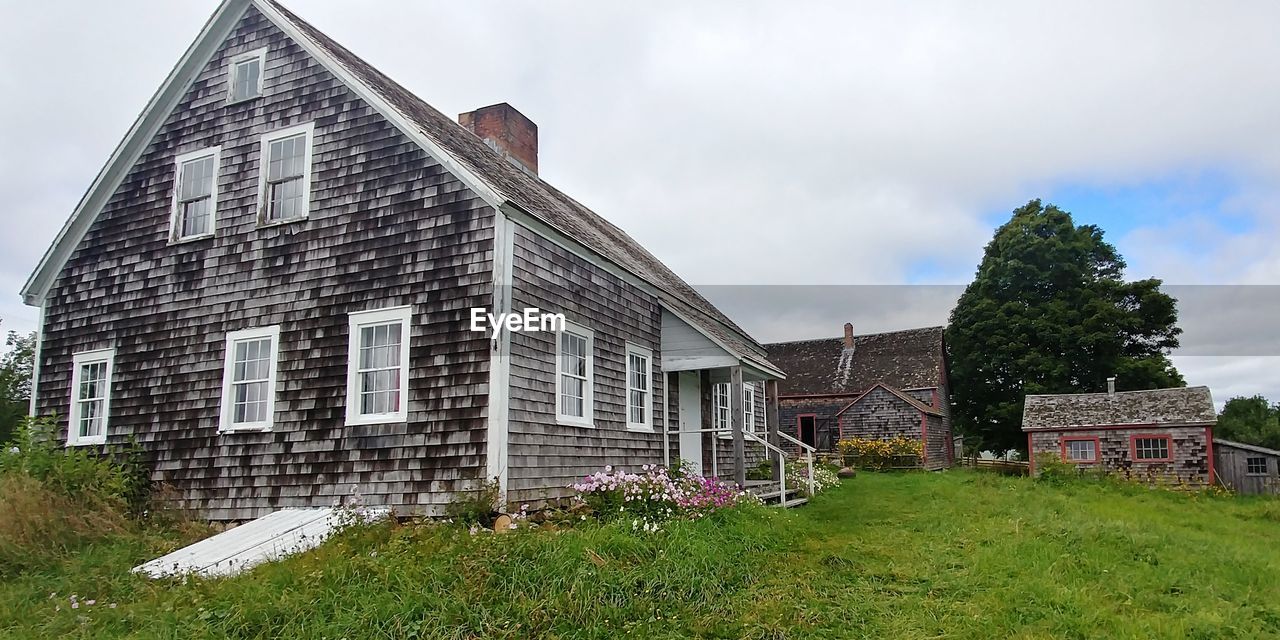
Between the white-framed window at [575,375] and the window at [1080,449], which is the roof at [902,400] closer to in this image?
the window at [1080,449]

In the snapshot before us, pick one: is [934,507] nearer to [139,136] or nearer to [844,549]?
[844,549]

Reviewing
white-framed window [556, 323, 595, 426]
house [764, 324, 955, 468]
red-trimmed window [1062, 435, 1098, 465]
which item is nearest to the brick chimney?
white-framed window [556, 323, 595, 426]

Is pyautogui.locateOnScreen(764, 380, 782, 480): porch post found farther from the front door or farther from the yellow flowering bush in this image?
the yellow flowering bush

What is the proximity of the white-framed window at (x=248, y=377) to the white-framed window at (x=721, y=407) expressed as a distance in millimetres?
9225

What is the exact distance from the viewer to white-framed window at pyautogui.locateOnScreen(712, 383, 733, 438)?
18.2 meters

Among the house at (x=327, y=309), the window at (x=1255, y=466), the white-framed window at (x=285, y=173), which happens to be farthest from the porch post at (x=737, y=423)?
the window at (x=1255, y=466)

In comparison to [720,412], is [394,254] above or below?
above

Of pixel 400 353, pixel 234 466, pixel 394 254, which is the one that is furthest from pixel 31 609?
pixel 394 254

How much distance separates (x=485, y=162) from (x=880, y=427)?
23926 mm

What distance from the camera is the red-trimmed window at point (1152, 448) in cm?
2498

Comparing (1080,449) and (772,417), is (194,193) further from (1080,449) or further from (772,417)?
(1080,449)

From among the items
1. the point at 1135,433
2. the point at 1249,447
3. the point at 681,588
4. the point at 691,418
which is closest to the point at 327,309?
the point at 681,588

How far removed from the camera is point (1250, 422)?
3697 cm

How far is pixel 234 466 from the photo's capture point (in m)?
11.9
